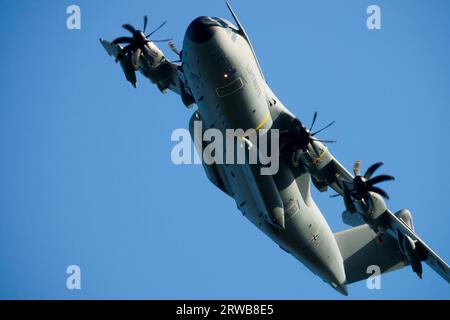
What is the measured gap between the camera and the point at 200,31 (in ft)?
89.4

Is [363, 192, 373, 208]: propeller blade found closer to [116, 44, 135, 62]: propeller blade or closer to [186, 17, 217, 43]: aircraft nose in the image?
[186, 17, 217, 43]: aircraft nose

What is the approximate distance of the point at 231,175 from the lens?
29828 millimetres

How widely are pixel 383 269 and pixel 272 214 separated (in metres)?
6.96

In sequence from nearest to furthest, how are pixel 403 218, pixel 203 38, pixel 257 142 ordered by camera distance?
pixel 203 38 → pixel 257 142 → pixel 403 218

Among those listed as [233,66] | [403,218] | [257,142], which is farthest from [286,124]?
[403,218]

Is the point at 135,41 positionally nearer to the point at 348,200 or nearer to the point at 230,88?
the point at 230,88

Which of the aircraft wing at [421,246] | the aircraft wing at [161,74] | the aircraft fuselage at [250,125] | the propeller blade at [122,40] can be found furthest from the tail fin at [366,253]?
the propeller blade at [122,40]

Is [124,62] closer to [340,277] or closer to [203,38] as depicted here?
[203,38]

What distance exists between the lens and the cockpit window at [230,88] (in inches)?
1099

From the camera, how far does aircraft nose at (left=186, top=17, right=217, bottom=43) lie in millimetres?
27219

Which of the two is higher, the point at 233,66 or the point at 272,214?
the point at 233,66

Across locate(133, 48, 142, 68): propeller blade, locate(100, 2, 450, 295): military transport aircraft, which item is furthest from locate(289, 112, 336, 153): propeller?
locate(133, 48, 142, 68): propeller blade

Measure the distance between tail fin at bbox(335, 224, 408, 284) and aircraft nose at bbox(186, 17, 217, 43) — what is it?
11881 mm

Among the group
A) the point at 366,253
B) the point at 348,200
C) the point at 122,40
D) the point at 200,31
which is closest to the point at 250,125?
the point at 200,31
